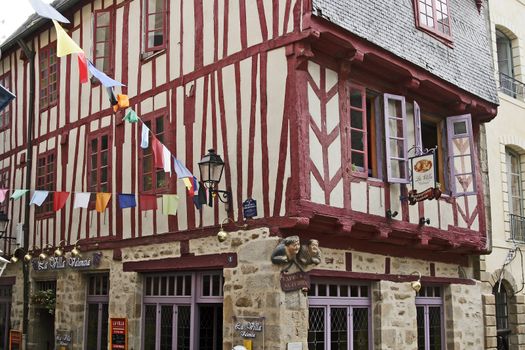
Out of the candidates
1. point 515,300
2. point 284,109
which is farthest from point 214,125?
point 515,300

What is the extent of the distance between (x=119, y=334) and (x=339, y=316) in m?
3.20

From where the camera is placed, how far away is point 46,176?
12359 mm

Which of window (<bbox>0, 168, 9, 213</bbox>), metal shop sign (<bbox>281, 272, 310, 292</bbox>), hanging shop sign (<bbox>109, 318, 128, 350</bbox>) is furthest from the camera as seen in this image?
window (<bbox>0, 168, 9, 213</bbox>)

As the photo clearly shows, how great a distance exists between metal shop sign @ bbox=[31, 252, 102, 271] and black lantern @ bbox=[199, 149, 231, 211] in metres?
3.11

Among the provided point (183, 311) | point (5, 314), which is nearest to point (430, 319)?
point (183, 311)

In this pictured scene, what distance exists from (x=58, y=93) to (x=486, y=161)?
7370 mm

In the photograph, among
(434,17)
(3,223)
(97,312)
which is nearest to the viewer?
(434,17)

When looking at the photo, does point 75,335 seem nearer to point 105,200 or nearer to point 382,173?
point 105,200

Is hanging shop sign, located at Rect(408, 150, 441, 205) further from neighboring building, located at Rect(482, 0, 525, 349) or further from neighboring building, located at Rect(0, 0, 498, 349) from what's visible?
neighboring building, located at Rect(482, 0, 525, 349)

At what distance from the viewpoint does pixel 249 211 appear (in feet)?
26.3

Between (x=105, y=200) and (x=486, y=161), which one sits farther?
(x=486, y=161)

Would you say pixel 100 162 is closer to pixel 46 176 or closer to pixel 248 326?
pixel 46 176

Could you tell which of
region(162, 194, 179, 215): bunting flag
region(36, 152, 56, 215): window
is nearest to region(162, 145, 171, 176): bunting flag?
region(162, 194, 179, 215): bunting flag

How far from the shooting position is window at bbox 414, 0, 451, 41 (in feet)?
32.2
